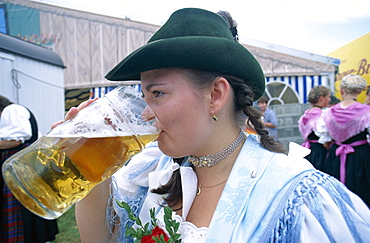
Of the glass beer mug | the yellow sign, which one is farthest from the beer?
the yellow sign

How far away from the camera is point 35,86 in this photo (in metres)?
5.46

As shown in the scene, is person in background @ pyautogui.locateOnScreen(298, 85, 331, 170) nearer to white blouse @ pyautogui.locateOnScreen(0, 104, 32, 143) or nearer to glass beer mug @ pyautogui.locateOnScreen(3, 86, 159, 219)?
white blouse @ pyautogui.locateOnScreen(0, 104, 32, 143)

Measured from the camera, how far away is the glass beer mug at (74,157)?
35.4 inches

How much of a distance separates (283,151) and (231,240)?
0.40 metres

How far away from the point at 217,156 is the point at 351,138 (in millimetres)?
3335

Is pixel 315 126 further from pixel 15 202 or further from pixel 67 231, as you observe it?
pixel 15 202

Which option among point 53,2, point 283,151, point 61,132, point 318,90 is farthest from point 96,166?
point 53,2

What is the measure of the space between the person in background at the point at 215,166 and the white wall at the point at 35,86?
4544 mm

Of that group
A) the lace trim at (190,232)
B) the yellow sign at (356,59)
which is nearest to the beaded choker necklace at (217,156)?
the lace trim at (190,232)

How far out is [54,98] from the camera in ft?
20.2

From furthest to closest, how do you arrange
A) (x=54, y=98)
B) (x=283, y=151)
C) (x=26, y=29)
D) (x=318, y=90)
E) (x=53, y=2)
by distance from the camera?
(x=53, y=2)
(x=26, y=29)
(x=54, y=98)
(x=318, y=90)
(x=283, y=151)

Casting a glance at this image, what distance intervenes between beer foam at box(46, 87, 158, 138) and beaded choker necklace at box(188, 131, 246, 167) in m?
0.26

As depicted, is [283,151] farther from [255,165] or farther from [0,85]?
[0,85]

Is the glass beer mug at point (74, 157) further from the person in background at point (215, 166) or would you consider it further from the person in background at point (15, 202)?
the person in background at point (15, 202)
